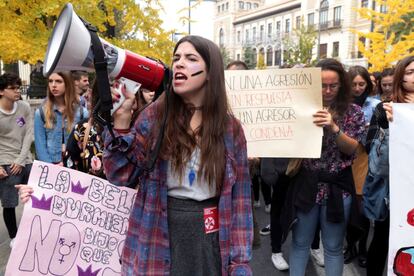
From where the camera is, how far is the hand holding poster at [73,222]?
231 centimetres

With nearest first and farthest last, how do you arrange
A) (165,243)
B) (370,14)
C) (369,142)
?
(165,243)
(369,142)
(370,14)

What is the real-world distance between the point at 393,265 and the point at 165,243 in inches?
57.3

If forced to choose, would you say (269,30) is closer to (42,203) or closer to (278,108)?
(278,108)

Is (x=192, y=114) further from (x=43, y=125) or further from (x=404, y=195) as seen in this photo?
(x=43, y=125)

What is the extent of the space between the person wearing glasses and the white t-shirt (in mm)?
2655

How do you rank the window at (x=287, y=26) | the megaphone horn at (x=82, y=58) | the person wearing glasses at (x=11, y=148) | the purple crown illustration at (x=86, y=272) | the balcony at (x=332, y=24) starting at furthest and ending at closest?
the window at (x=287, y=26), the balcony at (x=332, y=24), the person wearing glasses at (x=11, y=148), the purple crown illustration at (x=86, y=272), the megaphone horn at (x=82, y=58)

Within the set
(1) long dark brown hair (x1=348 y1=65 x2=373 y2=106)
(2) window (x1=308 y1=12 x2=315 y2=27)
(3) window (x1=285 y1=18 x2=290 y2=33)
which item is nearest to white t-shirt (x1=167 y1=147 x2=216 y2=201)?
(1) long dark brown hair (x1=348 y1=65 x2=373 y2=106)

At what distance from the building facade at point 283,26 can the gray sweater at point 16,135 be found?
31761 millimetres

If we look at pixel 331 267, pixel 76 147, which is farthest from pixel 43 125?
pixel 331 267

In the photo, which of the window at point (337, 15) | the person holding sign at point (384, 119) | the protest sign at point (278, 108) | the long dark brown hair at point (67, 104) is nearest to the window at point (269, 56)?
the window at point (337, 15)

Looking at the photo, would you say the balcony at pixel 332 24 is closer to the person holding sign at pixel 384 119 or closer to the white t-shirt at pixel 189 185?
the person holding sign at pixel 384 119

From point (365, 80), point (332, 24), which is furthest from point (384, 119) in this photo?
point (332, 24)

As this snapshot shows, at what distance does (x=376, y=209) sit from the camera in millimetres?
2553

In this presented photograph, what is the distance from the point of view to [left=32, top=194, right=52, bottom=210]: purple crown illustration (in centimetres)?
232
